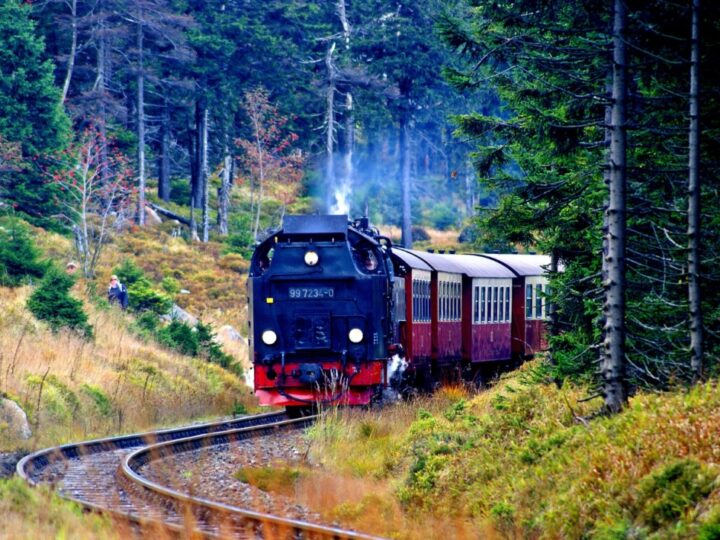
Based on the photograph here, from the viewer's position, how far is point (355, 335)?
20.3m

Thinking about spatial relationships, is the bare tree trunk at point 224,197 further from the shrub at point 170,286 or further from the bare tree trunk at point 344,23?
the shrub at point 170,286

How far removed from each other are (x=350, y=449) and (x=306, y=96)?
48.0 m

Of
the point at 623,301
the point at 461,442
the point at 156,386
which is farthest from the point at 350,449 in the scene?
the point at 156,386

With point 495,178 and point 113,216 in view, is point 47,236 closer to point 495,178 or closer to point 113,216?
point 113,216

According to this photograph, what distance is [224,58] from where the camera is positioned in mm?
59281

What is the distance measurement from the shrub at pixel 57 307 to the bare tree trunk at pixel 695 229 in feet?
55.6

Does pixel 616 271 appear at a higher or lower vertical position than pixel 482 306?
higher

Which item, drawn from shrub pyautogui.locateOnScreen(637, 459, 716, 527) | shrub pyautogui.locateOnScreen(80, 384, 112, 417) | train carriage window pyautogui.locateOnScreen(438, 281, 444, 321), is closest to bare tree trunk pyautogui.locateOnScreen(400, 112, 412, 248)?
train carriage window pyautogui.locateOnScreen(438, 281, 444, 321)

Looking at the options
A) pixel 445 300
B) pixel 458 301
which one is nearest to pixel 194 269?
pixel 458 301

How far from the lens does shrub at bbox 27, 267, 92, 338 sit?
2658cm

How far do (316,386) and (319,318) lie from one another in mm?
1146

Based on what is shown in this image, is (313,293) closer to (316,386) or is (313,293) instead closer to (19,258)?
(316,386)

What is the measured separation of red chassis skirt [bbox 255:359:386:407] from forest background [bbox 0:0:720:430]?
3221mm

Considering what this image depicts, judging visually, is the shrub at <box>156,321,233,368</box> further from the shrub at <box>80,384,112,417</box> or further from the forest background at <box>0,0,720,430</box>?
the forest background at <box>0,0,720,430</box>
